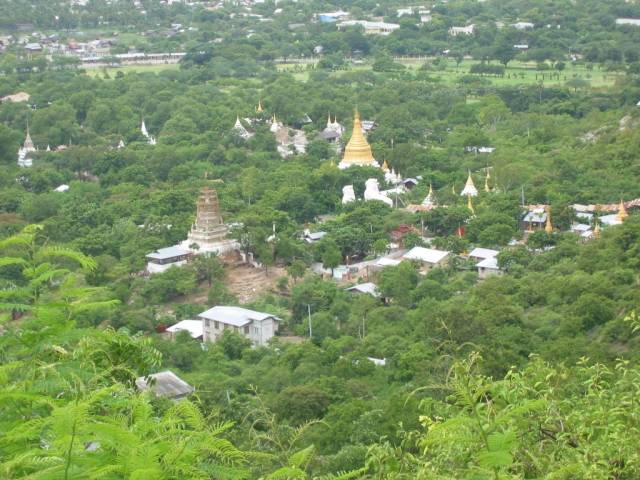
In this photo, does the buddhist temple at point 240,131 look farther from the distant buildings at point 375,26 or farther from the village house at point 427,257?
the distant buildings at point 375,26

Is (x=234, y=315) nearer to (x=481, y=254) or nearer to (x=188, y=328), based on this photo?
(x=188, y=328)

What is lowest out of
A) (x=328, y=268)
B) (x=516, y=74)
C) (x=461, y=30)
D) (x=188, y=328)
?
(x=461, y=30)

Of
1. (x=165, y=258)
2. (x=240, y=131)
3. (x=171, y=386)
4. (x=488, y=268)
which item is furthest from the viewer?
(x=240, y=131)

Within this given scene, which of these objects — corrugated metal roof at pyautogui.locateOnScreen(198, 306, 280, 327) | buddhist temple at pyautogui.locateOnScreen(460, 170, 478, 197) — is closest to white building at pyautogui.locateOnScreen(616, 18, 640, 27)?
buddhist temple at pyautogui.locateOnScreen(460, 170, 478, 197)

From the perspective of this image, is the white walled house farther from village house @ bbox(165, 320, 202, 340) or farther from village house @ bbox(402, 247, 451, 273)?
village house @ bbox(402, 247, 451, 273)

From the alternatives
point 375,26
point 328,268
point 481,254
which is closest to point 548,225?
point 481,254

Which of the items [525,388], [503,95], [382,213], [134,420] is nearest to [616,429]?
[525,388]
